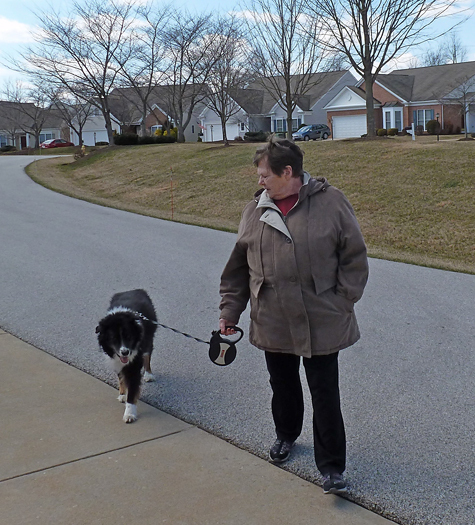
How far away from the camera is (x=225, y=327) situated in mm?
4105

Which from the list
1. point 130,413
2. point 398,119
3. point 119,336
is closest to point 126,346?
point 119,336

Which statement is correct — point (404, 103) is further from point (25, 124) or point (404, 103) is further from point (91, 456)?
point (91, 456)

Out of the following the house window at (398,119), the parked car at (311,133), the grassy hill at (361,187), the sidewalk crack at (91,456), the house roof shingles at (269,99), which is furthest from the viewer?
the house roof shingles at (269,99)

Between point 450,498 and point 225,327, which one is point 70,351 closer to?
point 225,327

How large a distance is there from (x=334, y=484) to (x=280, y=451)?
1.69 feet

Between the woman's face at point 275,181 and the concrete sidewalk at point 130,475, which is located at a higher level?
the woman's face at point 275,181

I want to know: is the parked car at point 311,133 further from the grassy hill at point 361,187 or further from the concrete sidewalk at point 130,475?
the concrete sidewalk at point 130,475

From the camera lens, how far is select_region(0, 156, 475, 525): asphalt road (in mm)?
4055

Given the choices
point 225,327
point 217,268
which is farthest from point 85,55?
point 225,327

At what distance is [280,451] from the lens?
421cm

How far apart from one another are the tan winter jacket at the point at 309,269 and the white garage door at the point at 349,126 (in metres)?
50.0

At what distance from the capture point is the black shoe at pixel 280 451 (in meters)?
4.19

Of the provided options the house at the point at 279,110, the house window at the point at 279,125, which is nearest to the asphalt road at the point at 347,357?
the house at the point at 279,110

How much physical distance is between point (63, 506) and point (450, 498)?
6.97 ft
